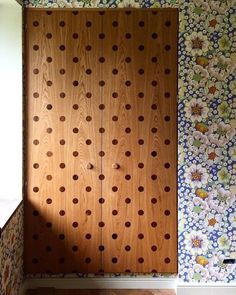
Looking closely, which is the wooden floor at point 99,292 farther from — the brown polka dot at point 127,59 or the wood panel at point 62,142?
the brown polka dot at point 127,59

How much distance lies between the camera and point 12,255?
2932mm

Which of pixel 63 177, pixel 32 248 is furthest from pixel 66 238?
pixel 63 177

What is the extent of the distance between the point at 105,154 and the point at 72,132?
12.2 inches

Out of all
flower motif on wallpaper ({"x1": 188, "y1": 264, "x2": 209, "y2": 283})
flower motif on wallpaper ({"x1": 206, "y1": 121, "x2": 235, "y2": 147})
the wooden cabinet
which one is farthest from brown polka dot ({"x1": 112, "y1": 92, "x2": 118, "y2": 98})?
flower motif on wallpaper ({"x1": 188, "y1": 264, "x2": 209, "y2": 283})

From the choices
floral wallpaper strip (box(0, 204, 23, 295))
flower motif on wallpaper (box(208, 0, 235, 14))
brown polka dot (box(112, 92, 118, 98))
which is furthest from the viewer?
brown polka dot (box(112, 92, 118, 98))

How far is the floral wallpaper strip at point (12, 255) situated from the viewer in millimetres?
2619

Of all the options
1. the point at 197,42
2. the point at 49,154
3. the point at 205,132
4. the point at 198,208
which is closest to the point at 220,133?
the point at 205,132

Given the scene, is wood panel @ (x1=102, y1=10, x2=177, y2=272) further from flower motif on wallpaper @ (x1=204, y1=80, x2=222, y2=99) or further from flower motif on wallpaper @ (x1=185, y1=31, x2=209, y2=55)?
flower motif on wallpaper @ (x1=204, y1=80, x2=222, y2=99)

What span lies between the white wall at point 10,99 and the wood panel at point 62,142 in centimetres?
8

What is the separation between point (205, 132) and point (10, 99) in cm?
151

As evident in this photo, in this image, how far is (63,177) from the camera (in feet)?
11.0

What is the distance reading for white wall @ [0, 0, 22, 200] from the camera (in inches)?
128

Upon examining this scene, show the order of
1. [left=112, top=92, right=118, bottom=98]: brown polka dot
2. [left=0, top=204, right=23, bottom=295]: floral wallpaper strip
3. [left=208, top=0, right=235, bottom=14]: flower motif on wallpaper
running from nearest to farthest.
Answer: [left=0, top=204, right=23, bottom=295]: floral wallpaper strip → [left=208, top=0, right=235, bottom=14]: flower motif on wallpaper → [left=112, top=92, right=118, bottom=98]: brown polka dot

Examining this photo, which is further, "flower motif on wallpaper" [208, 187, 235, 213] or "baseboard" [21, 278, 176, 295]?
"baseboard" [21, 278, 176, 295]
